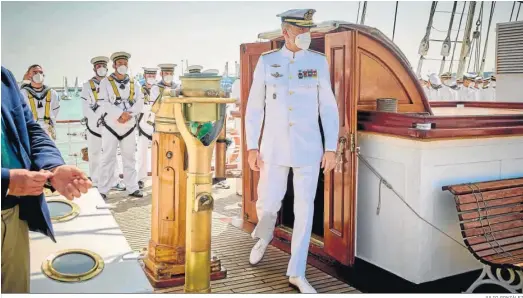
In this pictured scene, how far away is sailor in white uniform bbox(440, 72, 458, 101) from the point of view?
1183 cm

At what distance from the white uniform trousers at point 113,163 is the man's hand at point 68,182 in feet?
14.1

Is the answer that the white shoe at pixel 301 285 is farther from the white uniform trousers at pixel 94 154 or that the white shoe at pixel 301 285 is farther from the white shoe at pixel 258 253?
the white uniform trousers at pixel 94 154

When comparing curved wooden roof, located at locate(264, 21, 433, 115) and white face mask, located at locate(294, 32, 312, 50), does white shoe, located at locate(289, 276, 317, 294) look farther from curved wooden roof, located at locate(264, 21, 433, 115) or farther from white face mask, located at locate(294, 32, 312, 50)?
white face mask, located at locate(294, 32, 312, 50)

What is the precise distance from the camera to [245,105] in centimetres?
423

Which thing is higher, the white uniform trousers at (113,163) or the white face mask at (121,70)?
the white face mask at (121,70)

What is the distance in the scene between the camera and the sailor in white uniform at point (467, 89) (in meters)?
11.6

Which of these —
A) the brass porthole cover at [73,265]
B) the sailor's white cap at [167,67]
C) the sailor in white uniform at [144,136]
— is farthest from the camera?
the sailor's white cap at [167,67]

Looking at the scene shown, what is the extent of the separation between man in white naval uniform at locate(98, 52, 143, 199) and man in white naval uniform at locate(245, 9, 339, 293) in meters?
2.93

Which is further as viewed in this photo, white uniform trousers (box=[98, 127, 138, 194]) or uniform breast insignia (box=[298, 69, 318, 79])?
→ white uniform trousers (box=[98, 127, 138, 194])

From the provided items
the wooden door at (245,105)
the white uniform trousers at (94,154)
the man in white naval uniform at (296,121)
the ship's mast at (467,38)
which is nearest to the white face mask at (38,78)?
the white uniform trousers at (94,154)

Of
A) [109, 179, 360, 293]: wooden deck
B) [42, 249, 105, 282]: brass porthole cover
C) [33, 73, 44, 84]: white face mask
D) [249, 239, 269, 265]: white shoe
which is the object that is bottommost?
[109, 179, 360, 293]: wooden deck

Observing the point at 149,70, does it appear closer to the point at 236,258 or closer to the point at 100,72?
the point at 100,72

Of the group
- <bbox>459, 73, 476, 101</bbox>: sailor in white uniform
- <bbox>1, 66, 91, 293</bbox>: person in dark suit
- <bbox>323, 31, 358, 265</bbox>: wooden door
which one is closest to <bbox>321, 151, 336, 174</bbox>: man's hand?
<bbox>323, 31, 358, 265</bbox>: wooden door

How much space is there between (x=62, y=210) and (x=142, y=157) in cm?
351
